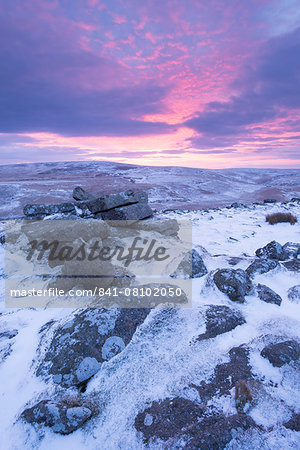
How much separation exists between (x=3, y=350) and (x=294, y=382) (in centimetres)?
416

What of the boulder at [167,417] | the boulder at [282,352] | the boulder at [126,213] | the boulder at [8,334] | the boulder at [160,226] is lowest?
the boulder at [8,334]

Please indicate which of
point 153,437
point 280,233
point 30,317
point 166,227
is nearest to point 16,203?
point 166,227

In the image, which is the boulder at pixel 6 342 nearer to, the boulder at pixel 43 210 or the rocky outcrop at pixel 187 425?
the rocky outcrop at pixel 187 425

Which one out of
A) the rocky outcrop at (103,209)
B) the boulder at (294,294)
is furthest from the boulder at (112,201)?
the boulder at (294,294)

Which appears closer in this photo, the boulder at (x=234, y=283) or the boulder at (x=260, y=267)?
the boulder at (x=234, y=283)

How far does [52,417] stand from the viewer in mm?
2471

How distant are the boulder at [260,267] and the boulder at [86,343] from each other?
3.13 metres

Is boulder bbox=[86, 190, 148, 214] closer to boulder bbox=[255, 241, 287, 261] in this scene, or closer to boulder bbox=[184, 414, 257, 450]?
boulder bbox=[255, 241, 287, 261]

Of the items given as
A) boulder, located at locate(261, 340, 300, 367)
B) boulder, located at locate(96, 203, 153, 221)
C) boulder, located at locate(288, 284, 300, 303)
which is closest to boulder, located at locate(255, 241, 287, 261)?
boulder, located at locate(288, 284, 300, 303)

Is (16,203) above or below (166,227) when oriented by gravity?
below

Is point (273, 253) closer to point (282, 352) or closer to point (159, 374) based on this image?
point (282, 352)

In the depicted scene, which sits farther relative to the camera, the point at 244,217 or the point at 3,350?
the point at 244,217

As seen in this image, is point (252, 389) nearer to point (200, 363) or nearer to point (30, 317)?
point (200, 363)

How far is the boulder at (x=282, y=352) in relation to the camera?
3.07 meters
